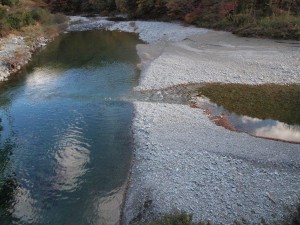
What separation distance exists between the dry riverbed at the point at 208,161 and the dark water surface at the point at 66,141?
921mm

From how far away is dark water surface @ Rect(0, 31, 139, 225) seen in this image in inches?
448

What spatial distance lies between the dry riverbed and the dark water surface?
0.92 meters

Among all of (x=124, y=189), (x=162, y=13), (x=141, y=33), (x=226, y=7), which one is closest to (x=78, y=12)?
(x=162, y=13)

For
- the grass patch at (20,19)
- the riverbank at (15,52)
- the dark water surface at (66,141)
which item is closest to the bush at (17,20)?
the grass patch at (20,19)

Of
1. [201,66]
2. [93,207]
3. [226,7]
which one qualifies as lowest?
[93,207]

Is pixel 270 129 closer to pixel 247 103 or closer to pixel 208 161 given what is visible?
pixel 247 103

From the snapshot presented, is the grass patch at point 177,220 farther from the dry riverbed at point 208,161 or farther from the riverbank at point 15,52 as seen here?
the riverbank at point 15,52

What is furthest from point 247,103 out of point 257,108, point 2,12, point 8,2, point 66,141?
point 8,2

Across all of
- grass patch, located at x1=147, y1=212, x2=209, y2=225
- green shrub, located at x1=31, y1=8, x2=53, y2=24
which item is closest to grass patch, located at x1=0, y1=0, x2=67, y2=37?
green shrub, located at x1=31, y1=8, x2=53, y2=24

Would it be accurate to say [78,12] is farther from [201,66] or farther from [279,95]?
[279,95]

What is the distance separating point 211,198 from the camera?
10.9 metres

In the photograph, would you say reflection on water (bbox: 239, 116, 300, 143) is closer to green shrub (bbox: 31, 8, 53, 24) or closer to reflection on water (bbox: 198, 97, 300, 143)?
reflection on water (bbox: 198, 97, 300, 143)

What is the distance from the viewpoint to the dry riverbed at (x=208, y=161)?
1060 centimetres

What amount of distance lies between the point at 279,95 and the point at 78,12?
47.0m
